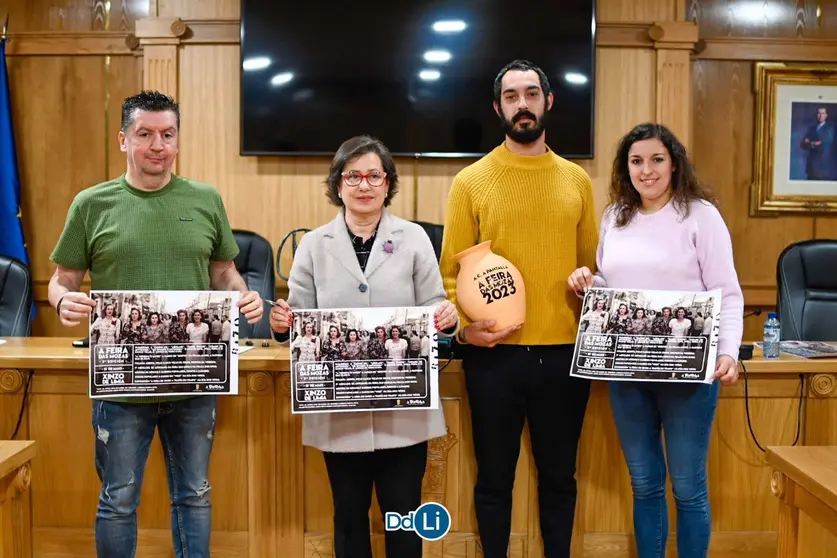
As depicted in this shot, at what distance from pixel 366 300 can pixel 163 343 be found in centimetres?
52

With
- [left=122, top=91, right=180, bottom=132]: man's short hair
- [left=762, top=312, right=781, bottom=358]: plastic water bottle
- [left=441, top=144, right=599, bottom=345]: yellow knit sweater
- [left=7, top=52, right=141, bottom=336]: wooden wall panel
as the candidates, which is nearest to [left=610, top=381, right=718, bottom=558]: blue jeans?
[left=441, top=144, right=599, bottom=345]: yellow knit sweater

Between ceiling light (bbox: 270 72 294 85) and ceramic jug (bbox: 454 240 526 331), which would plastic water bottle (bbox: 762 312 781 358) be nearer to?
ceramic jug (bbox: 454 240 526 331)

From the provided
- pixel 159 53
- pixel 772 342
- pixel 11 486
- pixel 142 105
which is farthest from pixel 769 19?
pixel 11 486

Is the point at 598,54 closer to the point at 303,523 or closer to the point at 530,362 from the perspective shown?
the point at 530,362

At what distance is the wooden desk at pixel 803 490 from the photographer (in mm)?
1437

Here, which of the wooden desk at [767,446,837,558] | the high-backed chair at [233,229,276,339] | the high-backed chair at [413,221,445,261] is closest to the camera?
the wooden desk at [767,446,837,558]

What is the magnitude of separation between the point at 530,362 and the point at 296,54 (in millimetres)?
2691

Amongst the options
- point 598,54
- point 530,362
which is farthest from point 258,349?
point 598,54

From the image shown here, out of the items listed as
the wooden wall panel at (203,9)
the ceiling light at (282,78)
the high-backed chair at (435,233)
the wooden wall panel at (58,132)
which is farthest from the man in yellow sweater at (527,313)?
the wooden wall panel at (58,132)

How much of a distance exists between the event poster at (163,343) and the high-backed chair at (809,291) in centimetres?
237

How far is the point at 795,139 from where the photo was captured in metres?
4.31

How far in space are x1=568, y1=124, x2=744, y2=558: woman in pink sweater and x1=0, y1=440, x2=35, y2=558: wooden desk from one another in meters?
1.42

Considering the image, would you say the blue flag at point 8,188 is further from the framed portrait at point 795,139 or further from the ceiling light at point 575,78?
the framed portrait at point 795,139

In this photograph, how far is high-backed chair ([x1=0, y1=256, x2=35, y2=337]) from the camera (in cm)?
304
